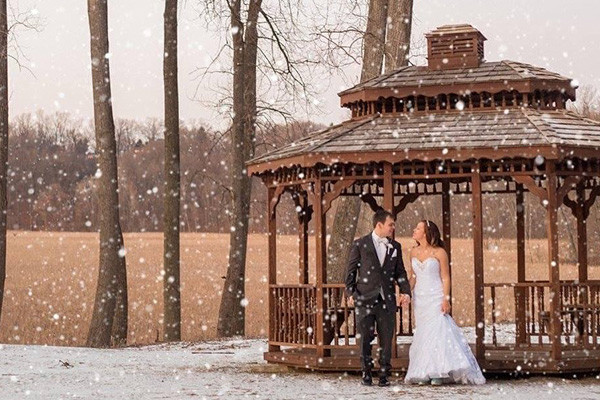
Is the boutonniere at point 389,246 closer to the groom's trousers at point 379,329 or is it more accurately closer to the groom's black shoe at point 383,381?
the groom's trousers at point 379,329

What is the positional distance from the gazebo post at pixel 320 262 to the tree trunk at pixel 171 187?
29.9 feet

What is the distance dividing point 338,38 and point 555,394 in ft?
46.7

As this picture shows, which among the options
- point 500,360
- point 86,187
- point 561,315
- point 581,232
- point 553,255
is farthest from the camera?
point 86,187

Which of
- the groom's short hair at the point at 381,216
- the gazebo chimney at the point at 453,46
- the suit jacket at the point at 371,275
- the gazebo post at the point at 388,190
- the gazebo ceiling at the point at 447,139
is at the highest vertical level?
the gazebo chimney at the point at 453,46

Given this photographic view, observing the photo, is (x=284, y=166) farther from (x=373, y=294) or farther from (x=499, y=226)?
(x=499, y=226)

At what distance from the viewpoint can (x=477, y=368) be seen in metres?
13.7

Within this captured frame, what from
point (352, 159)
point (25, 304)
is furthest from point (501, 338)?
point (25, 304)

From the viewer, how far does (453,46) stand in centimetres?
1678

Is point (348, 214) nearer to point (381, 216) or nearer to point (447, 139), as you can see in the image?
point (447, 139)

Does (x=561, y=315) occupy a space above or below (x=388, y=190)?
below

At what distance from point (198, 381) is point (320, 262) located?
2.27 meters

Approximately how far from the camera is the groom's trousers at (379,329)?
43.1 ft

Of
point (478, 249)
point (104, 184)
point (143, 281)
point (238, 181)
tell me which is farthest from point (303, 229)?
point (143, 281)

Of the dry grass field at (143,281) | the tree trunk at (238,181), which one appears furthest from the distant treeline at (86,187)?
the tree trunk at (238,181)
